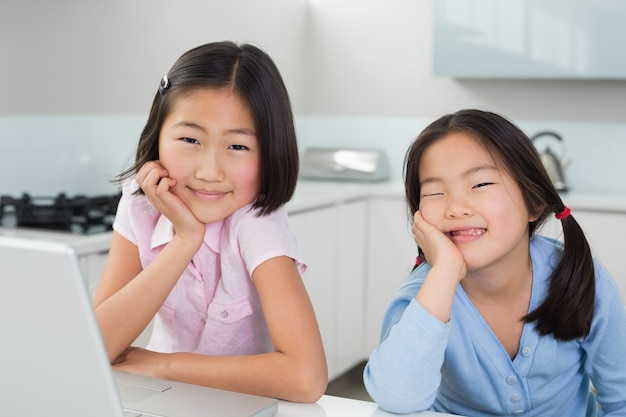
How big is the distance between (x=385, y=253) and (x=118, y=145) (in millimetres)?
1189

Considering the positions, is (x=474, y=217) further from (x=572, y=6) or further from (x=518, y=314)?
(x=572, y=6)

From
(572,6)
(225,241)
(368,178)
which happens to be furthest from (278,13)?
(225,241)

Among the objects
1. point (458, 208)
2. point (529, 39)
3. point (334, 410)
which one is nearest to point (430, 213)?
point (458, 208)

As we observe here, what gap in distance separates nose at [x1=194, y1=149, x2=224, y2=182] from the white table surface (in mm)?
378

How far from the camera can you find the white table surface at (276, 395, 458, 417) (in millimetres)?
998

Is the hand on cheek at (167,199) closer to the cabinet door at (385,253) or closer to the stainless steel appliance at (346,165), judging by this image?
the cabinet door at (385,253)

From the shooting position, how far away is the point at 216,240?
1.41m

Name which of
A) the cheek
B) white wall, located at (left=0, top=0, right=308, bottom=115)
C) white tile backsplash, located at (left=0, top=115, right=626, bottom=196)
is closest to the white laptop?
the cheek

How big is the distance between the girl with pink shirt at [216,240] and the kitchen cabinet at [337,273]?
163cm

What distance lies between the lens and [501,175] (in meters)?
1.29

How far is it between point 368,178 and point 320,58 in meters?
0.77

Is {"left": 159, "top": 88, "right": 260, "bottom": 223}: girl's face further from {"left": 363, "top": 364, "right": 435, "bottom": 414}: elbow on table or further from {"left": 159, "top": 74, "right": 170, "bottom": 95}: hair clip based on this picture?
{"left": 363, "top": 364, "right": 435, "bottom": 414}: elbow on table


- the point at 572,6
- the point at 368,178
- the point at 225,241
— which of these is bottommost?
the point at 368,178

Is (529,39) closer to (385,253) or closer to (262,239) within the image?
(385,253)
